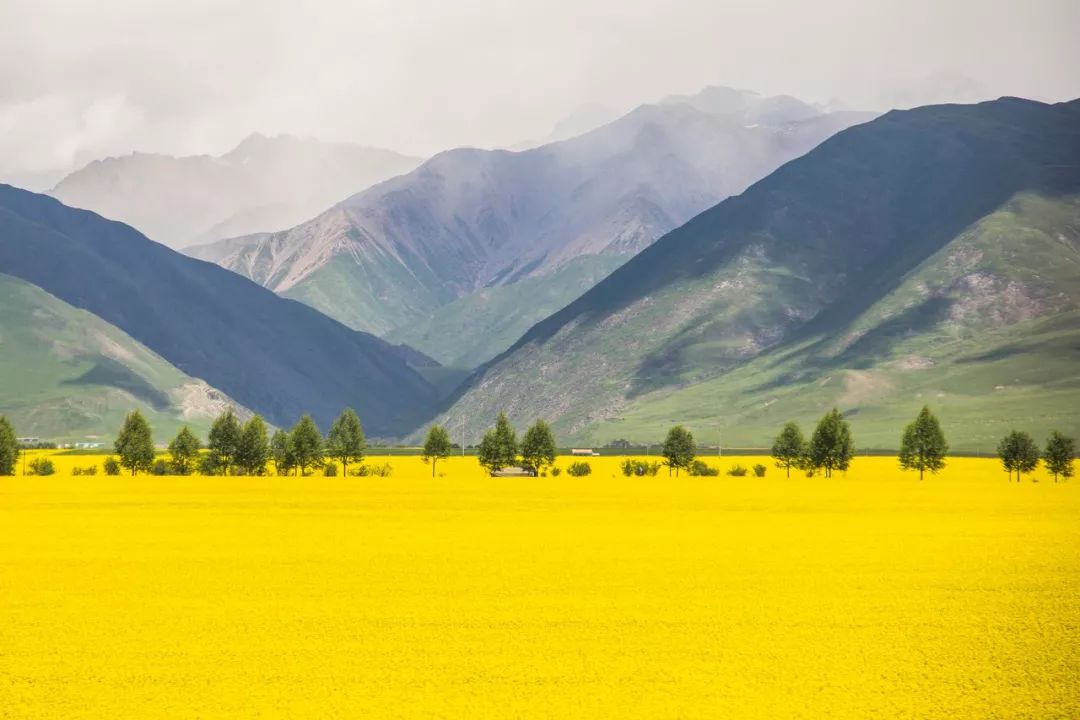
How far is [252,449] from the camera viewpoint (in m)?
191

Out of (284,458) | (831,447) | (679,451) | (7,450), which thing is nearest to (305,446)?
(284,458)

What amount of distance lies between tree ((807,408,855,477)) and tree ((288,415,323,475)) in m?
82.3

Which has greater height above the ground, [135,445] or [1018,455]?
[135,445]

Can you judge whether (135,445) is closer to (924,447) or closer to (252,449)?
(252,449)

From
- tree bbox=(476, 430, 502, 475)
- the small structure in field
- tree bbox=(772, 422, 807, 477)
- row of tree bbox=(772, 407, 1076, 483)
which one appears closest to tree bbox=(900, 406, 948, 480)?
row of tree bbox=(772, 407, 1076, 483)

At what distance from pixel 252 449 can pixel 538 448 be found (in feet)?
157

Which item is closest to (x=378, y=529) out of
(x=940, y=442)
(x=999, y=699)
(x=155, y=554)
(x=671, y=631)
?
(x=155, y=554)

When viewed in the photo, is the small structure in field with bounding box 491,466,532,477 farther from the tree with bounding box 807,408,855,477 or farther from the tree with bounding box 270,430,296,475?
the tree with bounding box 807,408,855,477

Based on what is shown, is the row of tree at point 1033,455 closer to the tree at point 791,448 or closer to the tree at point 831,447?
the tree at point 831,447

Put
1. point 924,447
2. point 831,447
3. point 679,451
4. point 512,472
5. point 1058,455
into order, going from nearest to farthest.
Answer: point 1058,455
point 924,447
point 831,447
point 512,472
point 679,451

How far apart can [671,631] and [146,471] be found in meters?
168

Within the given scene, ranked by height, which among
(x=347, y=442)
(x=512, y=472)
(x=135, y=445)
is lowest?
(x=512, y=472)

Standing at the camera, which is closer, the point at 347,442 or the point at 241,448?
the point at 241,448

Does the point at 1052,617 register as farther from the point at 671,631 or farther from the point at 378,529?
the point at 378,529
